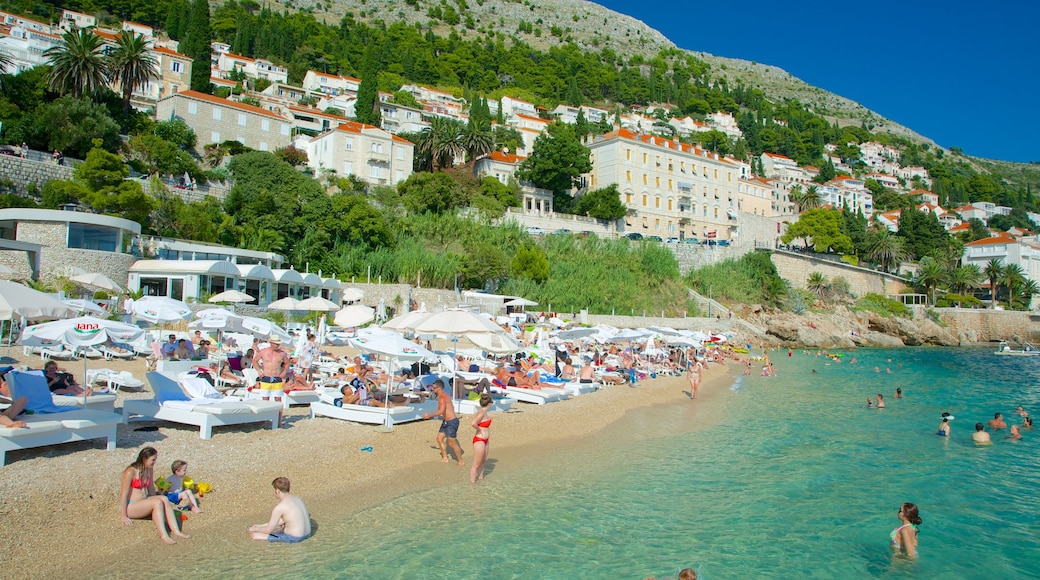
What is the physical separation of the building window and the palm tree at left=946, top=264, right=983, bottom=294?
214 ft

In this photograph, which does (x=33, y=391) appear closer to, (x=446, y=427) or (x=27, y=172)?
(x=446, y=427)

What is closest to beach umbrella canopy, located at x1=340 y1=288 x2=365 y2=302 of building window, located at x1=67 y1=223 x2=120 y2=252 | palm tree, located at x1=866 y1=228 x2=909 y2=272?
building window, located at x1=67 y1=223 x2=120 y2=252

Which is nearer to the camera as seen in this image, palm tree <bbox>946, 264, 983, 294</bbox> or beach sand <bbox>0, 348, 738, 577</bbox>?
beach sand <bbox>0, 348, 738, 577</bbox>

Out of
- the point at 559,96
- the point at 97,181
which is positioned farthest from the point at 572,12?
the point at 97,181

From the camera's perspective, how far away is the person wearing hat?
10.3 m

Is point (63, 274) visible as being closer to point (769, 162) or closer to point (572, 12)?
point (769, 162)

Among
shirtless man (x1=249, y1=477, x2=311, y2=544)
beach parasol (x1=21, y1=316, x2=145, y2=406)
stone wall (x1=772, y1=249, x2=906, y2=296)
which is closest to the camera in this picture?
shirtless man (x1=249, y1=477, x2=311, y2=544)

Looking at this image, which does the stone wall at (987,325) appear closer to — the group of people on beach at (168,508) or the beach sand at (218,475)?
the beach sand at (218,475)

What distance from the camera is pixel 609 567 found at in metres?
6.37

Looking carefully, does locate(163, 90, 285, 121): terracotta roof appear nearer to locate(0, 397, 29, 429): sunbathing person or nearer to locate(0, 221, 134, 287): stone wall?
locate(0, 221, 134, 287): stone wall

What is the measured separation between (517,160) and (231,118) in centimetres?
2431

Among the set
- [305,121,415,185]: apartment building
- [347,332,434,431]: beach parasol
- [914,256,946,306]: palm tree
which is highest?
[305,121,415,185]: apartment building

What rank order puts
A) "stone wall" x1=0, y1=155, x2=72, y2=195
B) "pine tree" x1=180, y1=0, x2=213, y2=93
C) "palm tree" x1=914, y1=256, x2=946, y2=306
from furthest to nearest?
1. "pine tree" x1=180, y1=0, x2=213, y2=93
2. "palm tree" x1=914, y1=256, x2=946, y2=306
3. "stone wall" x1=0, y1=155, x2=72, y2=195

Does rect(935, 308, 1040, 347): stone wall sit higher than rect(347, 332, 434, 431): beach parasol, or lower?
higher
